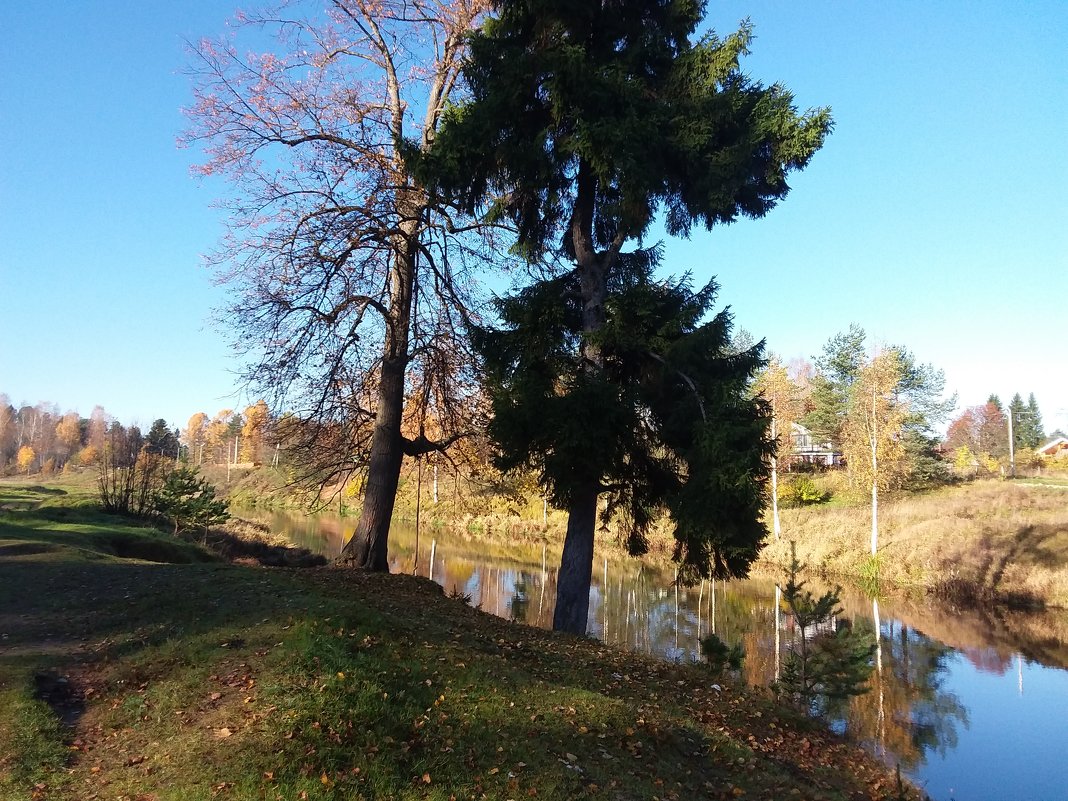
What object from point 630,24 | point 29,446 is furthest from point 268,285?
point 29,446

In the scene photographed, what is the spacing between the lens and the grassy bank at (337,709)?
4.31 meters

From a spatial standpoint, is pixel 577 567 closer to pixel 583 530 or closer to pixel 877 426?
pixel 583 530

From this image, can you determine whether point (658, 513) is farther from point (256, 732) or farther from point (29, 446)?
point (29, 446)

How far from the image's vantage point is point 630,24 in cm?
1113

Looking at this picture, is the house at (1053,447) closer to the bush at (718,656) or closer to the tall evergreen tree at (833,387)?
the tall evergreen tree at (833,387)

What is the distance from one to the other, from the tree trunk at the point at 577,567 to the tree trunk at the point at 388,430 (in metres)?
3.49

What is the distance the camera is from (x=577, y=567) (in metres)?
10.4

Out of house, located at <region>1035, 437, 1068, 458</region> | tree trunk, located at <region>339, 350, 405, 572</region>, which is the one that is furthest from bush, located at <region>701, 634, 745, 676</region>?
house, located at <region>1035, 437, 1068, 458</region>

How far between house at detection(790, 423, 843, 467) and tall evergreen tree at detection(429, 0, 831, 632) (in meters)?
42.3

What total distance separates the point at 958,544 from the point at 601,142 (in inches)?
983

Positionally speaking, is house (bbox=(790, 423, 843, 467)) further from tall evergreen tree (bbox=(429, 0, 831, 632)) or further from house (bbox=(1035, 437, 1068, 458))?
tall evergreen tree (bbox=(429, 0, 831, 632))

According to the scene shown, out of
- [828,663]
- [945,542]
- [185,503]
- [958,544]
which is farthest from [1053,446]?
[185,503]

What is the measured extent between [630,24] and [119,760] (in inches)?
475

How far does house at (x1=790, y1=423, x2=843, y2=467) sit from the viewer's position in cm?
5097
